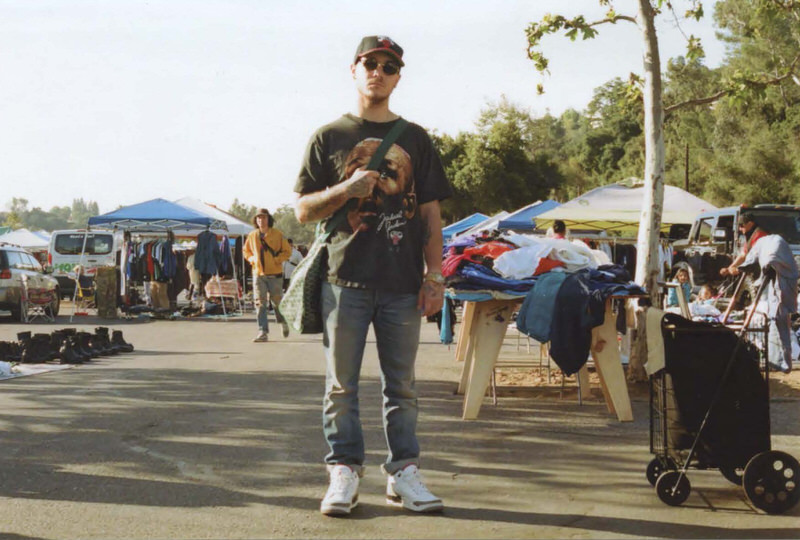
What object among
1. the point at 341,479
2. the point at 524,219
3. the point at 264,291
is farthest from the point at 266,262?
the point at 524,219

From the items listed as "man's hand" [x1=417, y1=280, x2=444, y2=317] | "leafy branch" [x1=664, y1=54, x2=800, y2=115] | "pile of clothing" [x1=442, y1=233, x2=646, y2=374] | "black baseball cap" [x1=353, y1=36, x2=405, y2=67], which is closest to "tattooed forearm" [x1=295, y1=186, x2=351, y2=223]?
"man's hand" [x1=417, y1=280, x2=444, y2=317]

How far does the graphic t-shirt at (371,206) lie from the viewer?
160 inches

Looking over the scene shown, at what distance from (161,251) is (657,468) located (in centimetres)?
1844

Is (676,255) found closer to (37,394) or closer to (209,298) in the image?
(209,298)

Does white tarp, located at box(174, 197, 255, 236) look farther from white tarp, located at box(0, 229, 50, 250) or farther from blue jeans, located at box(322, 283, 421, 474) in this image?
white tarp, located at box(0, 229, 50, 250)

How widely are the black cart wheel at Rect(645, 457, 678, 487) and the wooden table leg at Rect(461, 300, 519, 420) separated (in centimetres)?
207

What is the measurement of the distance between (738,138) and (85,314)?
48.3 m

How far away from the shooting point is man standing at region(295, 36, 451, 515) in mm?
4066

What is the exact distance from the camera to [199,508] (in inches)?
161

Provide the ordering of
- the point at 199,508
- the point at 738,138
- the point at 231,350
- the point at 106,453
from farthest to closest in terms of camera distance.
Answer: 1. the point at 738,138
2. the point at 231,350
3. the point at 106,453
4. the point at 199,508

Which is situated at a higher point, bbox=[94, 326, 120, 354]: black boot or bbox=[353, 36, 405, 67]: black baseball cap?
bbox=[353, 36, 405, 67]: black baseball cap

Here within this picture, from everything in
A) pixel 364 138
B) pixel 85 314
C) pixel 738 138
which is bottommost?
pixel 85 314

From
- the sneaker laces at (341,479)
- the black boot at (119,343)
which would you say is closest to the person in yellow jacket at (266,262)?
the black boot at (119,343)

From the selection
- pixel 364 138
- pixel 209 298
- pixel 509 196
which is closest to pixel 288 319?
pixel 364 138
